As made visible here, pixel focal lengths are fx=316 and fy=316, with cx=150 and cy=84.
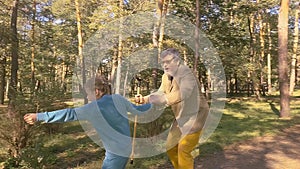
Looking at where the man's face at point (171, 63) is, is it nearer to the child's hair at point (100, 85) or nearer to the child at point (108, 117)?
the child at point (108, 117)

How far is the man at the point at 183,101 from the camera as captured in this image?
419cm

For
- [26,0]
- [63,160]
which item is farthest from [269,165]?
[26,0]

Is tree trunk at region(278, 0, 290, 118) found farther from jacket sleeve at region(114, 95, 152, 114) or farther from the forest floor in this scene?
jacket sleeve at region(114, 95, 152, 114)

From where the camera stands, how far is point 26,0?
60.5 feet

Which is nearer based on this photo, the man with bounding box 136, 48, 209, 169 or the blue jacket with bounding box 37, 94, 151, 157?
the blue jacket with bounding box 37, 94, 151, 157

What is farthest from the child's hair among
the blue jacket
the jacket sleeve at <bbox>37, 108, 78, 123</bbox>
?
the jacket sleeve at <bbox>37, 108, 78, 123</bbox>

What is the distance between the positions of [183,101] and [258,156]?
3.77 meters

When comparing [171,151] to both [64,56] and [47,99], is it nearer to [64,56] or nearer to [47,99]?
[47,99]

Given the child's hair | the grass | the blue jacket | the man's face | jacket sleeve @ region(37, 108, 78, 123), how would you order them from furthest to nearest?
the grass
the man's face
the child's hair
the blue jacket
jacket sleeve @ region(37, 108, 78, 123)

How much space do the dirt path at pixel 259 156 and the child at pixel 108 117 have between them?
2978mm

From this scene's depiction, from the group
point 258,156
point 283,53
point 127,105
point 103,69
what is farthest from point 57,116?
point 283,53

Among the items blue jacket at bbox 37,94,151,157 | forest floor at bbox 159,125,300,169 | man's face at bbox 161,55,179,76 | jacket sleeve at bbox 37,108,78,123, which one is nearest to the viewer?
jacket sleeve at bbox 37,108,78,123

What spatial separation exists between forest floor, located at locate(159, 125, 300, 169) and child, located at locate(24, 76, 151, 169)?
9.12ft

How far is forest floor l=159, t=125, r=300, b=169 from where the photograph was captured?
249 inches
